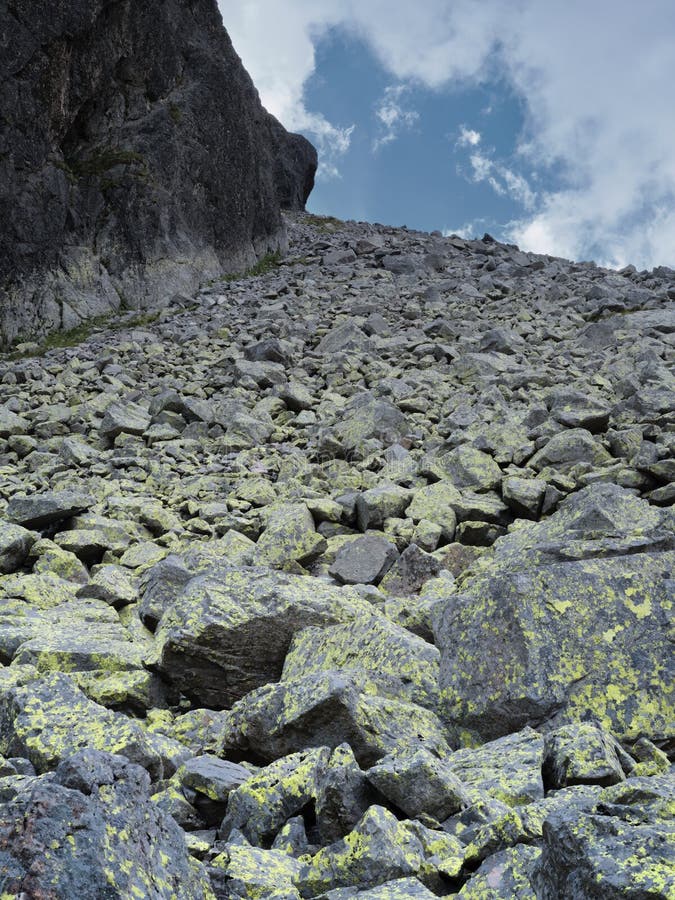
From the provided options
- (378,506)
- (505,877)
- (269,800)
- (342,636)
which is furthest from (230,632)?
(378,506)

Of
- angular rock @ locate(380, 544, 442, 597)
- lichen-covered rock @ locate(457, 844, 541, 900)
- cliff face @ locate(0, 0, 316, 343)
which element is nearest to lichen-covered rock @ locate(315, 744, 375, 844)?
lichen-covered rock @ locate(457, 844, 541, 900)

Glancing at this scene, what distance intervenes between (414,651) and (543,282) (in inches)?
1050

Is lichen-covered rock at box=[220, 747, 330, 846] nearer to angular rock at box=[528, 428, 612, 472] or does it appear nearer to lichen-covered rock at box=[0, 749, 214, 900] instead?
lichen-covered rock at box=[0, 749, 214, 900]

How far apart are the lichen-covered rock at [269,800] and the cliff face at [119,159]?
22.0 metres

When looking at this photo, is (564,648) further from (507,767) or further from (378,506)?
(378,506)

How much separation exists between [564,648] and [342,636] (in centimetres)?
181

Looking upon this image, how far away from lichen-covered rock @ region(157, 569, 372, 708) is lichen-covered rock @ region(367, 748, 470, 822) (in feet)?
9.02

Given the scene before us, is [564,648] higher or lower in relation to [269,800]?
higher

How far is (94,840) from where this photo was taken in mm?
2617

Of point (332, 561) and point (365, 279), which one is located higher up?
point (365, 279)

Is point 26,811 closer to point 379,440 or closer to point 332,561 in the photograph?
point 332,561

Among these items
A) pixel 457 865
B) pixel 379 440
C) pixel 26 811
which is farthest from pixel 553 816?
pixel 379 440

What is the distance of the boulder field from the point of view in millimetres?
3016

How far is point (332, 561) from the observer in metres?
10.0
